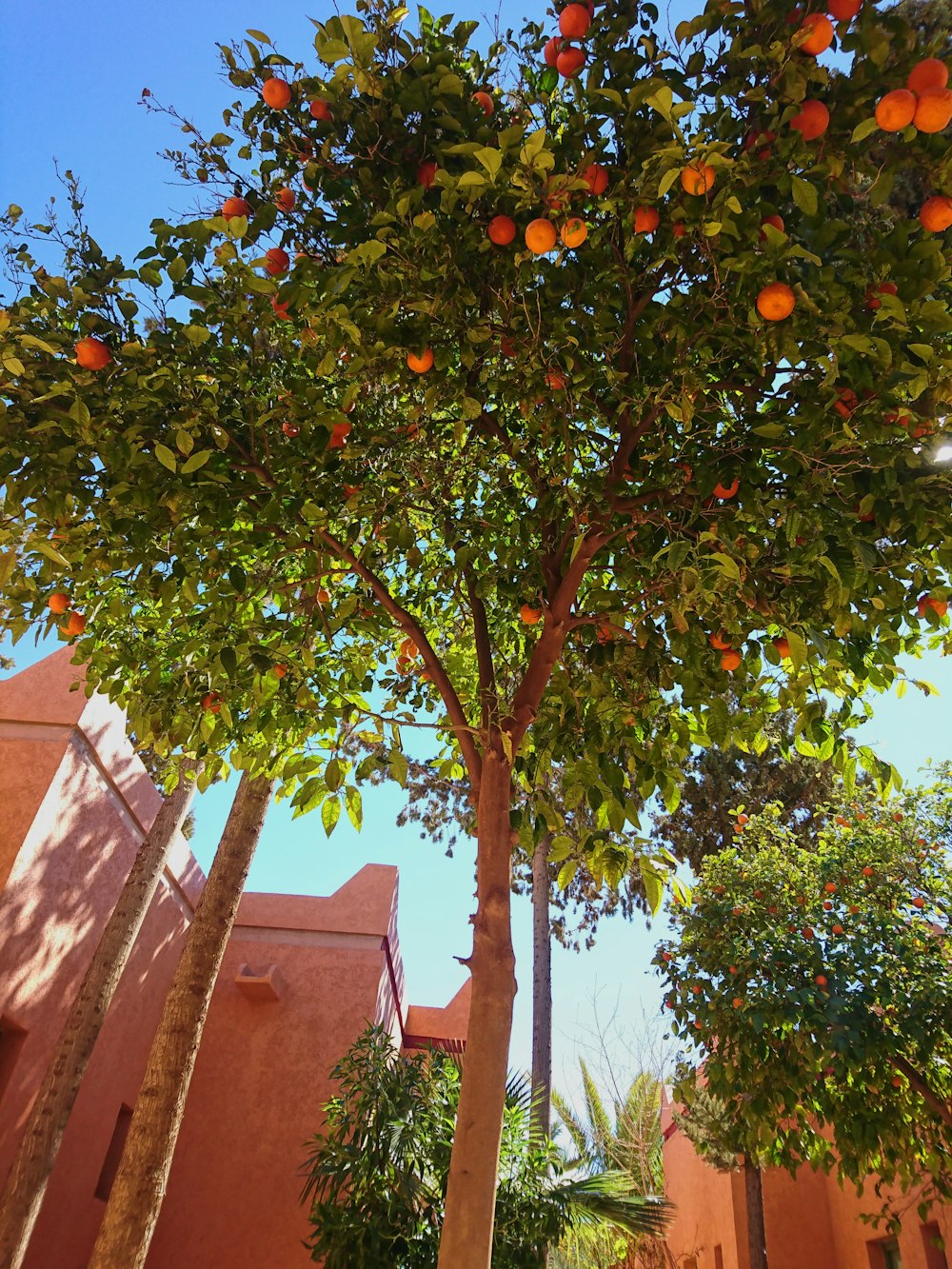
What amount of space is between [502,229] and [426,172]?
0.30m

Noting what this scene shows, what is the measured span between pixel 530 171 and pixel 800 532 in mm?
1150

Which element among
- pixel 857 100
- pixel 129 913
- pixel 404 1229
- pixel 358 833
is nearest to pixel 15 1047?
pixel 129 913

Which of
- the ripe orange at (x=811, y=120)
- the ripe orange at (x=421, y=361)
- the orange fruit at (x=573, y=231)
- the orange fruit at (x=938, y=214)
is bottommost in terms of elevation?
the orange fruit at (x=573, y=231)

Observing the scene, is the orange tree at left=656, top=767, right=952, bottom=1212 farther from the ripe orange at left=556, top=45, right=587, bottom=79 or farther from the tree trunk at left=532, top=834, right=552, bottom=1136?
the ripe orange at left=556, top=45, right=587, bottom=79

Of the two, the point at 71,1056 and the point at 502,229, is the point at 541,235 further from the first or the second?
the point at 71,1056

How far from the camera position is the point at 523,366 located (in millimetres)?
2496

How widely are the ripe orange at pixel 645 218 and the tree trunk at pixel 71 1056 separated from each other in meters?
4.86

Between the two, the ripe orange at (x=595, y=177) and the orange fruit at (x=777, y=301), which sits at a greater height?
the ripe orange at (x=595, y=177)

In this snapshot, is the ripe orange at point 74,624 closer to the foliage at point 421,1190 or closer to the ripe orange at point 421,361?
the ripe orange at point 421,361

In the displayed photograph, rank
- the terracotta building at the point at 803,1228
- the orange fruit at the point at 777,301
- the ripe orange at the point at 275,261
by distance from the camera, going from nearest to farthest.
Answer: the orange fruit at the point at 777,301, the ripe orange at the point at 275,261, the terracotta building at the point at 803,1228

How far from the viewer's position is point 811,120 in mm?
2070

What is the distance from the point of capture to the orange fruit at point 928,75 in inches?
74.4

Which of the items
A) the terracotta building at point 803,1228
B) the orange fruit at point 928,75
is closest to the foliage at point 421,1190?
the terracotta building at point 803,1228

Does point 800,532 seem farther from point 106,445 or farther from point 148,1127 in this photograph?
point 148,1127
